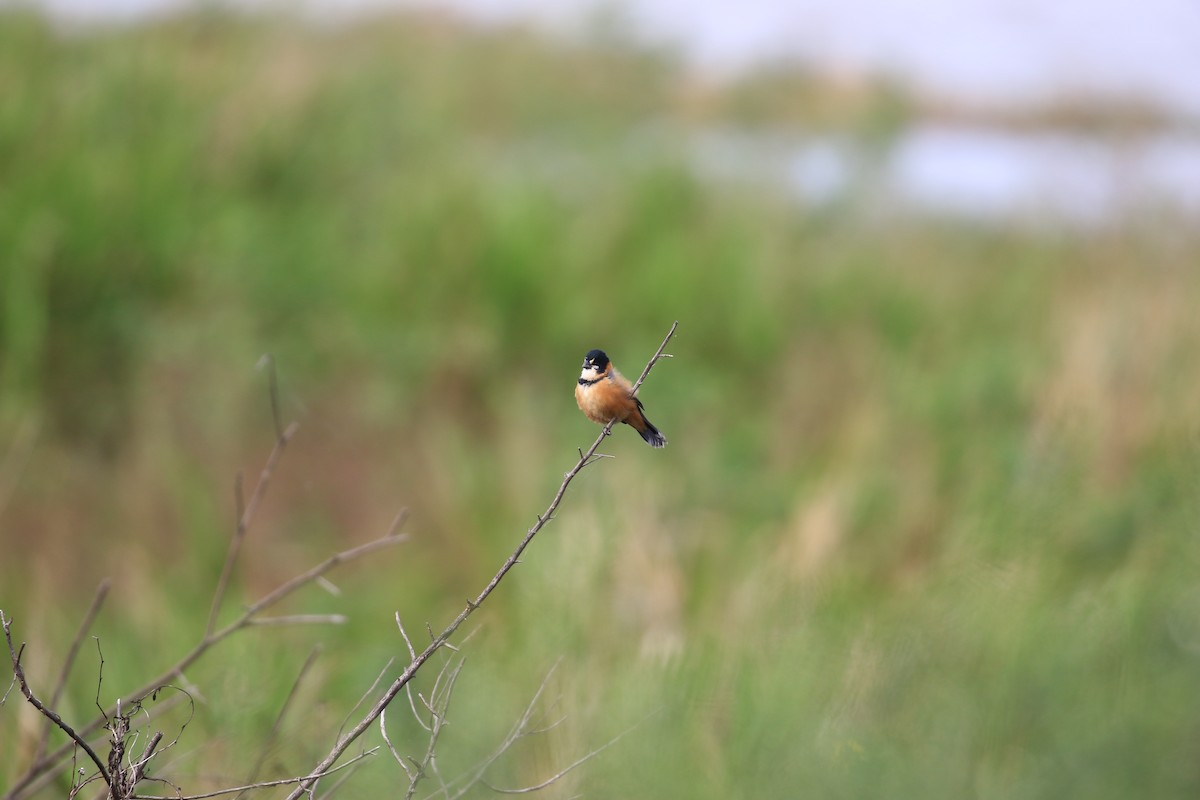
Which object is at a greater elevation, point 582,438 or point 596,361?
point 596,361

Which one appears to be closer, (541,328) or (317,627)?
(317,627)

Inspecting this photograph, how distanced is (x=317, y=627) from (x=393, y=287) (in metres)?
2.55

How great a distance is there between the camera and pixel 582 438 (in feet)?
17.5

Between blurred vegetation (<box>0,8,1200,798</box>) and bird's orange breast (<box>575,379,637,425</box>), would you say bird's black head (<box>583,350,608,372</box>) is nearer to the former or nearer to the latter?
bird's orange breast (<box>575,379,637,425</box>)

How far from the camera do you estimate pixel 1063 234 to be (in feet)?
26.6

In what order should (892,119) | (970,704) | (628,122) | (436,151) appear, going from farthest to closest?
1. (628,122)
2. (892,119)
3. (436,151)
4. (970,704)

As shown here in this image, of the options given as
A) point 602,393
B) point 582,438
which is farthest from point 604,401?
point 582,438

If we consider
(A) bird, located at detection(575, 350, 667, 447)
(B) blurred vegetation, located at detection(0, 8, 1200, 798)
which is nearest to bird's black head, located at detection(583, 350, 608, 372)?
(A) bird, located at detection(575, 350, 667, 447)

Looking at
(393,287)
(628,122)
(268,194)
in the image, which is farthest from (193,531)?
(628,122)

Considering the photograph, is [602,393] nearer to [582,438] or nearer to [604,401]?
[604,401]

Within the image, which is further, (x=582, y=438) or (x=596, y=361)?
(x=582, y=438)

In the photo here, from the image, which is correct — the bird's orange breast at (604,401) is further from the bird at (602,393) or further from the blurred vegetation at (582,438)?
the blurred vegetation at (582,438)

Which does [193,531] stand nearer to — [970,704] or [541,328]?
[541,328]

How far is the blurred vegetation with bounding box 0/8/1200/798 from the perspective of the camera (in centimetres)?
252
